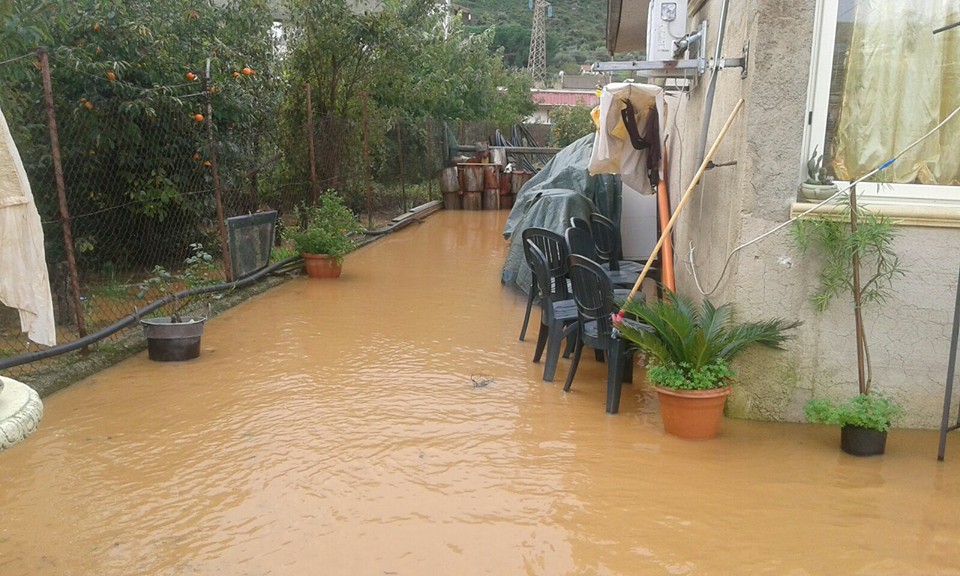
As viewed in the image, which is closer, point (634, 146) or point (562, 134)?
point (634, 146)

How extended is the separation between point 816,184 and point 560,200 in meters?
4.14

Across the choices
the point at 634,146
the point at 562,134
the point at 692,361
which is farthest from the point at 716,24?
the point at 562,134

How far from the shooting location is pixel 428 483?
3936 millimetres

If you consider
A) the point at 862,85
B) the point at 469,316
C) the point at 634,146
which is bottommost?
the point at 469,316

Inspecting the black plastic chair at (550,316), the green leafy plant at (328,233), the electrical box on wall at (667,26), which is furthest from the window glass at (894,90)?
the green leafy plant at (328,233)

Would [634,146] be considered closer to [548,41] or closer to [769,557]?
[769,557]

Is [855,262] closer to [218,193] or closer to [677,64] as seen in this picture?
[677,64]

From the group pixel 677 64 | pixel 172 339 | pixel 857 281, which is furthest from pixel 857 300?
pixel 172 339

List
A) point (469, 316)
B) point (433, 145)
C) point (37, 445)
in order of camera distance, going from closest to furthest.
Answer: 1. point (37, 445)
2. point (469, 316)
3. point (433, 145)

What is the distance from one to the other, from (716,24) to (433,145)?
13.2 m

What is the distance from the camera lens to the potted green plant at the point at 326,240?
934 cm

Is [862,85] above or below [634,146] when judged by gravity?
above

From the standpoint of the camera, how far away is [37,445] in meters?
4.39

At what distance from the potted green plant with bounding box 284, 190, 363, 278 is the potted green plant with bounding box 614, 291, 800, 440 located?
542cm
